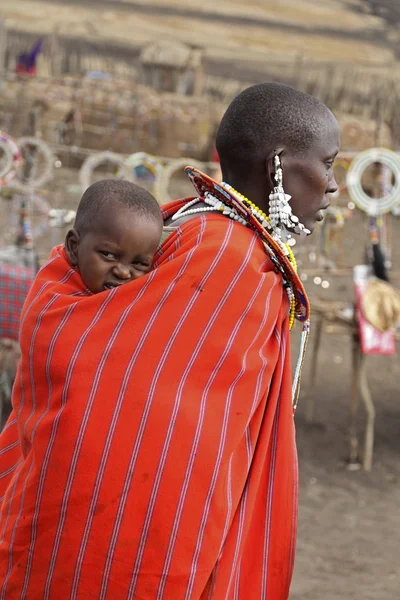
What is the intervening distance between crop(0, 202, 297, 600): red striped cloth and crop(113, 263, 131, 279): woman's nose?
0.07 m

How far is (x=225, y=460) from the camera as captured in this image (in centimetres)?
194

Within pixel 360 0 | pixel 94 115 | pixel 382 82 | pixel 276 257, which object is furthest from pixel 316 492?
pixel 360 0

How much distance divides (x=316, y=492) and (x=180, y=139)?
1046cm

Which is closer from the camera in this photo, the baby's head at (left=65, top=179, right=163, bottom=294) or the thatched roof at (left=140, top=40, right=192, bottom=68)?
the baby's head at (left=65, top=179, right=163, bottom=294)

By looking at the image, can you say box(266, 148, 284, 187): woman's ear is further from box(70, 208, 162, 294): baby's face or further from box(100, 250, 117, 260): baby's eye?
box(100, 250, 117, 260): baby's eye

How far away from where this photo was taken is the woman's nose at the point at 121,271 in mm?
2021

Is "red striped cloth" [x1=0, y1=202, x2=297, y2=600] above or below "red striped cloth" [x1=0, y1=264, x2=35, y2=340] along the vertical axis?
above

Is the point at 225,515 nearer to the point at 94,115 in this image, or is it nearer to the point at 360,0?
the point at 94,115

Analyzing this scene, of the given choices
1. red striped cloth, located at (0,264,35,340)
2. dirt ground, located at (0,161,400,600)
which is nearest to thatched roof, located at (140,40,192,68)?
dirt ground, located at (0,161,400,600)

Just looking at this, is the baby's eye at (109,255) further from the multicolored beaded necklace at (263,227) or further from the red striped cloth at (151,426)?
the multicolored beaded necklace at (263,227)

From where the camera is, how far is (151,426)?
1.92m

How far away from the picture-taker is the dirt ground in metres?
5.12

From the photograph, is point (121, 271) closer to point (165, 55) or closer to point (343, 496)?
point (343, 496)

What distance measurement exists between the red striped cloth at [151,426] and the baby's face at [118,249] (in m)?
0.07
